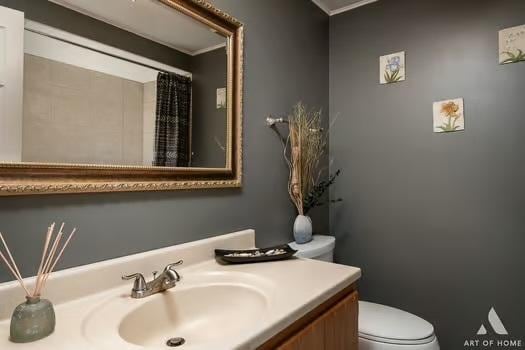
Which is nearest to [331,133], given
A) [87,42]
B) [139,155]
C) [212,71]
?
[212,71]

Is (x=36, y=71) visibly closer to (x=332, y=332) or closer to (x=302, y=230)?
(x=332, y=332)

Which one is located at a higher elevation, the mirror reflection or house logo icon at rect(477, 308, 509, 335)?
the mirror reflection

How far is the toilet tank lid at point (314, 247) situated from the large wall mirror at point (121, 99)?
491mm

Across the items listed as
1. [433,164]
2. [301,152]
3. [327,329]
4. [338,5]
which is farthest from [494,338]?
[338,5]

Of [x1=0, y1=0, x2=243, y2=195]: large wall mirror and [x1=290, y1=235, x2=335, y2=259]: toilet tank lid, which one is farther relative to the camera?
[x1=290, y1=235, x2=335, y2=259]: toilet tank lid

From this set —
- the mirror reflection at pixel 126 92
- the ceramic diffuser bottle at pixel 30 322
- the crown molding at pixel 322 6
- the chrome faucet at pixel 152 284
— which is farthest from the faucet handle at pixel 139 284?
the crown molding at pixel 322 6

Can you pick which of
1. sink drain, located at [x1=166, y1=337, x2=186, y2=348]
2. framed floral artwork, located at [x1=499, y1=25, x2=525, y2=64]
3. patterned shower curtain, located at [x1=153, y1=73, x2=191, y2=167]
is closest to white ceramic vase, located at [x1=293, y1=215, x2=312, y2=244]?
patterned shower curtain, located at [x1=153, y1=73, x2=191, y2=167]

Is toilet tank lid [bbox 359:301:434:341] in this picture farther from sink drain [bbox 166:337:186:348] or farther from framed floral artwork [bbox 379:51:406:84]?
framed floral artwork [bbox 379:51:406:84]

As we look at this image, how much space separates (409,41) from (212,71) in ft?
4.01

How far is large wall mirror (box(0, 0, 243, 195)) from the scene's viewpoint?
0.74 meters

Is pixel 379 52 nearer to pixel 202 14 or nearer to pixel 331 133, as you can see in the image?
pixel 331 133

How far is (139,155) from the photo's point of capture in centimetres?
97

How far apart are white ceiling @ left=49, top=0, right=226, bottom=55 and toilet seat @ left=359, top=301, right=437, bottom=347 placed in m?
1.36

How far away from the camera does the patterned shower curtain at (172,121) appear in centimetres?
103
